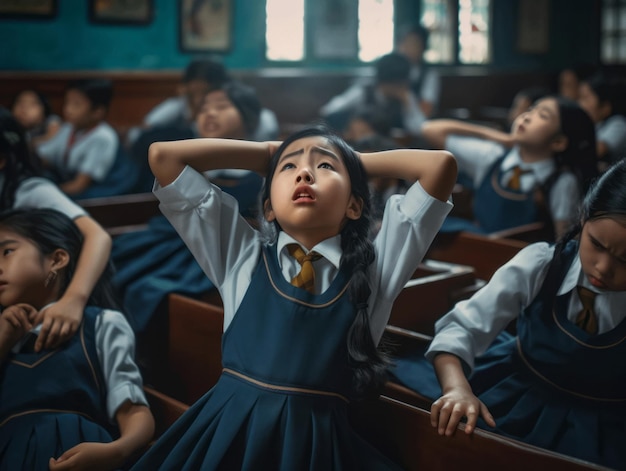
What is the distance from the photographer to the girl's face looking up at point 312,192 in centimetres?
140

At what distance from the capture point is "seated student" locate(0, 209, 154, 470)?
1562 mm

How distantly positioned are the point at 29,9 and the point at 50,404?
497cm

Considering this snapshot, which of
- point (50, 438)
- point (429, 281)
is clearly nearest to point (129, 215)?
point (429, 281)

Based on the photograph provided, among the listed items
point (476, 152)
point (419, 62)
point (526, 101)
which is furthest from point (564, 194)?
point (419, 62)

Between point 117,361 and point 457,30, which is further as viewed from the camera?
point 457,30

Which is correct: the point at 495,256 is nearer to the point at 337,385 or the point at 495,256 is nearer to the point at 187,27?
the point at 337,385

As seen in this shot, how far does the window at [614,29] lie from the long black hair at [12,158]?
376 inches

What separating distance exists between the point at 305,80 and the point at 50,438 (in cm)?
609

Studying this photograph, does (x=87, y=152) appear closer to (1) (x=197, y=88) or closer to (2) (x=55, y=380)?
(1) (x=197, y=88)

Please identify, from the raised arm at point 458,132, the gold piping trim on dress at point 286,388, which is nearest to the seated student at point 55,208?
the gold piping trim on dress at point 286,388

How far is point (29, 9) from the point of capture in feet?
19.3

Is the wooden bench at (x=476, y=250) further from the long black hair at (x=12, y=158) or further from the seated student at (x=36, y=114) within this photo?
the seated student at (x=36, y=114)

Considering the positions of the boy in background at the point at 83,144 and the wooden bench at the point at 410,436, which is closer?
the wooden bench at the point at 410,436

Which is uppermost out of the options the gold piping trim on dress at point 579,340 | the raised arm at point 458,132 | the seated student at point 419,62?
the seated student at point 419,62
